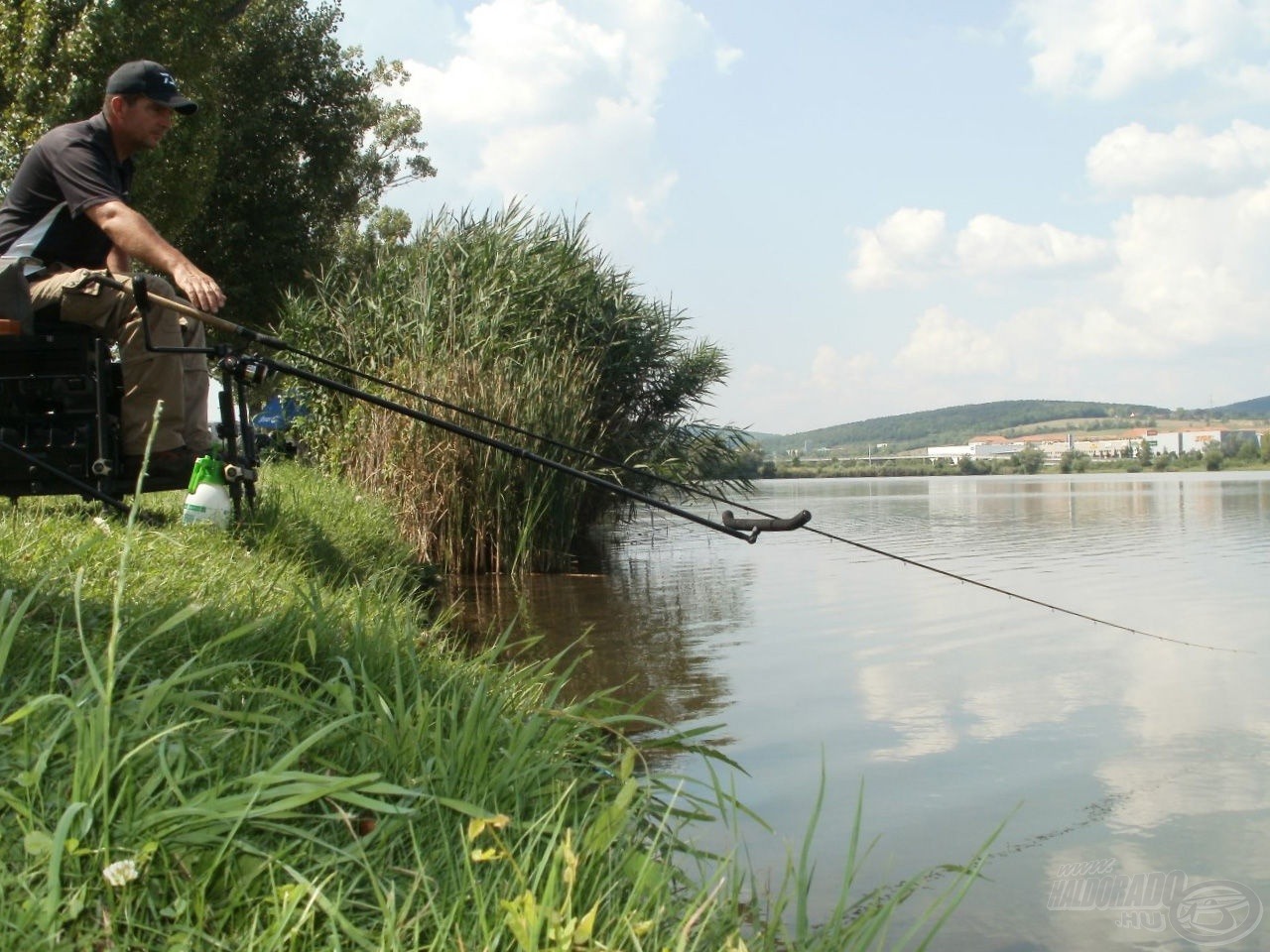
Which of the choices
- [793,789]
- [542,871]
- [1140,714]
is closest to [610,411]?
[1140,714]

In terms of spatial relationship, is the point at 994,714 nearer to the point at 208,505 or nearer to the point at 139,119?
the point at 208,505

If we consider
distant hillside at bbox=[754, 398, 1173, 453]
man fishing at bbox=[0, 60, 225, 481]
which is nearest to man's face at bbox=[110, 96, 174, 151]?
man fishing at bbox=[0, 60, 225, 481]

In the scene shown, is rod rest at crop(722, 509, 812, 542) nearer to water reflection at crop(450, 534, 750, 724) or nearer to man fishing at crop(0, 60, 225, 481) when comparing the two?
water reflection at crop(450, 534, 750, 724)

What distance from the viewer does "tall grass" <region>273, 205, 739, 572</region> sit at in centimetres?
1152

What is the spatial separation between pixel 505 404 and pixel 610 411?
406cm

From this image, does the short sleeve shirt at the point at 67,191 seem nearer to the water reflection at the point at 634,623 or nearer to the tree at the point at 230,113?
the water reflection at the point at 634,623

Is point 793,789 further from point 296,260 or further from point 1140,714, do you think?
point 296,260

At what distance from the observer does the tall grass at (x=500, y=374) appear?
11.5 meters

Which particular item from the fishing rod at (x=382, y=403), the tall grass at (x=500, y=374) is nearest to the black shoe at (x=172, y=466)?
the fishing rod at (x=382, y=403)

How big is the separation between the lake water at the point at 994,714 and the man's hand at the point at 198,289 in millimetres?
2277

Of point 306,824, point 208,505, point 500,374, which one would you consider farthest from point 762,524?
point 500,374

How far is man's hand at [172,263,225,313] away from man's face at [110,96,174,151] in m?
1.05

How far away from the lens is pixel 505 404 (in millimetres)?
11719

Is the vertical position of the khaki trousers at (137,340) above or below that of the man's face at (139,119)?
below
